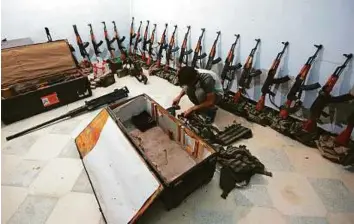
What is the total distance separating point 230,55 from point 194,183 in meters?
1.85

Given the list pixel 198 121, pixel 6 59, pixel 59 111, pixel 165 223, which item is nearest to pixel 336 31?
pixel 198 121

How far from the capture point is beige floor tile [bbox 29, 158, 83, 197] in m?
1.83

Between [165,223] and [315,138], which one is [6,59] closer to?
[165,223]

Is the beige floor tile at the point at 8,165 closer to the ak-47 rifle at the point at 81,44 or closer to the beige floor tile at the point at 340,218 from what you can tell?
the ak-47 rifle at the point at 81,44

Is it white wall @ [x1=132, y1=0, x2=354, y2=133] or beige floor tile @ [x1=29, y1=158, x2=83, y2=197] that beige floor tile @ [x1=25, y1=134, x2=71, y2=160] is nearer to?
beige floor tile @ [x1=29, y1=158, x2=83, y2=197]

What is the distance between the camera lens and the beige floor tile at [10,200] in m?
1.67

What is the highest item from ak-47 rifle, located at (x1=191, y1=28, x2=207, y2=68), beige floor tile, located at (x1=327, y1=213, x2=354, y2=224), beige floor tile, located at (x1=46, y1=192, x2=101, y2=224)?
ak-47 rifle, located at (x1=191, y1=28, x2=207, y2=68)

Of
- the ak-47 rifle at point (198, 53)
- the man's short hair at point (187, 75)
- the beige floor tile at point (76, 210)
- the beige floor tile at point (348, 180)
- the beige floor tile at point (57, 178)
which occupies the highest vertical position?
the man's short hair at point (187, 75)

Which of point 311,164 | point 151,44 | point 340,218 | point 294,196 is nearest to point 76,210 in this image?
point 294,196

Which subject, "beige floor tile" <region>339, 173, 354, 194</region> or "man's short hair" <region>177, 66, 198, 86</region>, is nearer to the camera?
"beige floor tile" <region>339, 173, 354, 194</region>

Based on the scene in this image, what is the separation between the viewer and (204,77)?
236 cm

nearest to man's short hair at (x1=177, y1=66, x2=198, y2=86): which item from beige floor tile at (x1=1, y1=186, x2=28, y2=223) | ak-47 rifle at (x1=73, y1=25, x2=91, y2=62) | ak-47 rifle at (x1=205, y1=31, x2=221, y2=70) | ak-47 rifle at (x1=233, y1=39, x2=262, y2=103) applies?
ak-47 rifle at (x1=233, y1=39, x2=262, y2=103)

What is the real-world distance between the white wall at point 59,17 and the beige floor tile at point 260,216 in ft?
13.8

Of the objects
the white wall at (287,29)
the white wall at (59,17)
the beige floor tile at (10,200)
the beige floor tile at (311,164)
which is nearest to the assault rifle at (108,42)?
the white wall at (59,17)
